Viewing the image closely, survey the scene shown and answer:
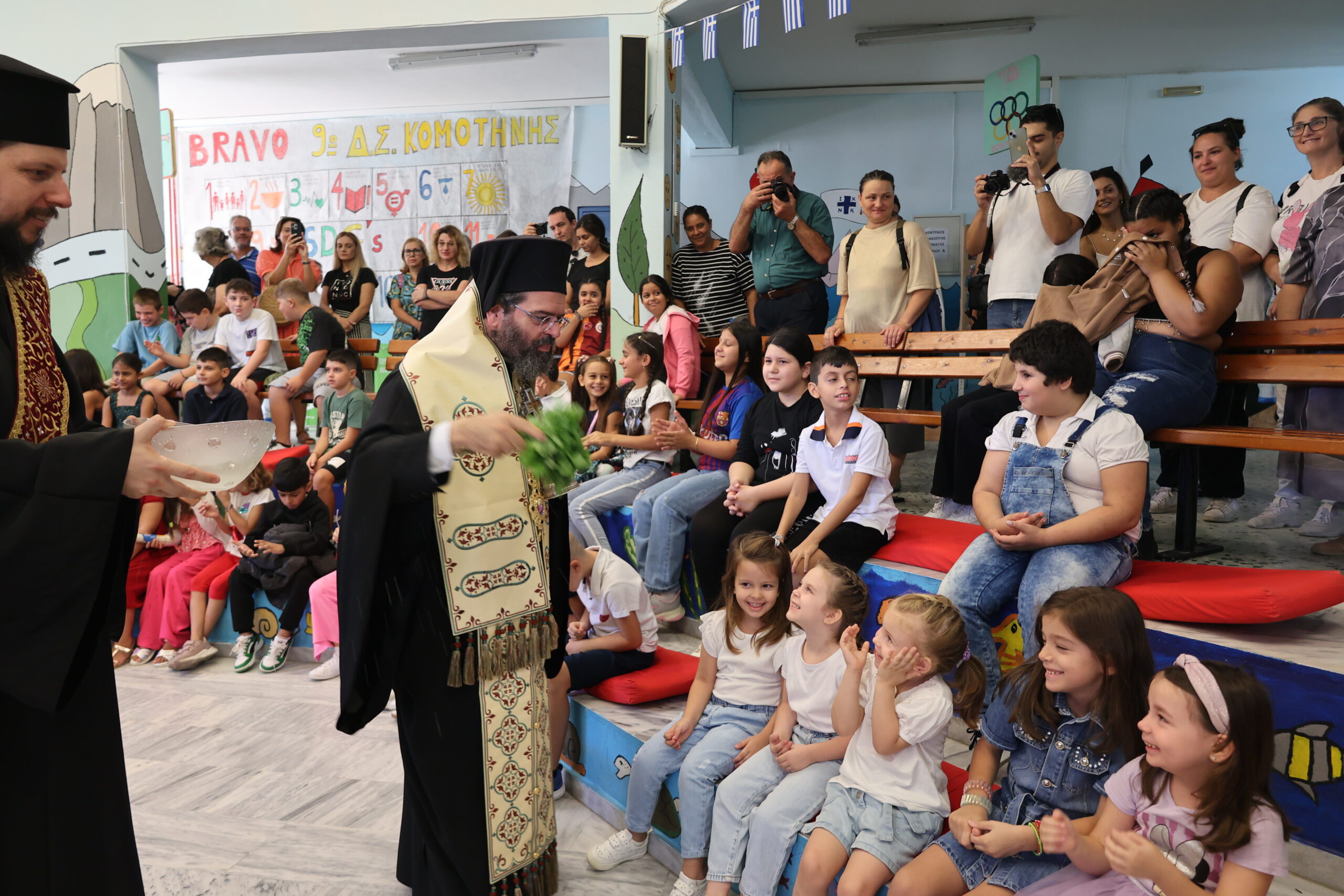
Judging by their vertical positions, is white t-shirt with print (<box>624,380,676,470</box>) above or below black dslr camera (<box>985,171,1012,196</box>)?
below

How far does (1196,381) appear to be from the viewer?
3.47 meters

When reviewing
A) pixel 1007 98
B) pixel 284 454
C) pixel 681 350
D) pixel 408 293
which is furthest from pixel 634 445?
pixel 408 293

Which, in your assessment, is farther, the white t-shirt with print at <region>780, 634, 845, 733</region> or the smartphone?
the smartphone

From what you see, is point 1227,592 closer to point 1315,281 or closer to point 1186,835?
point 1186,835

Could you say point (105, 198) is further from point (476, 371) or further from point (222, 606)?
point (476, 371)

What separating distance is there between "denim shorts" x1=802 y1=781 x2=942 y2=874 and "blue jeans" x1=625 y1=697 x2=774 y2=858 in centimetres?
40

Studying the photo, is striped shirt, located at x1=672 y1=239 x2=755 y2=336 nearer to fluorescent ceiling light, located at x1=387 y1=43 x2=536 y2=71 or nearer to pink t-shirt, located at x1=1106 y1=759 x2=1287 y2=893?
fluorescent ceiling light, located at x1=387 y1=43 x2=536 y2=71

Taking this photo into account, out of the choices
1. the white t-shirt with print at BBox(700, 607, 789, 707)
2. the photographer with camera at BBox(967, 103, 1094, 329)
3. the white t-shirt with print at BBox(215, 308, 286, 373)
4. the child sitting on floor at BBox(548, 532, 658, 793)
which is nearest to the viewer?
the white t-shirt with print at BBox(700, 607, 789, 707)

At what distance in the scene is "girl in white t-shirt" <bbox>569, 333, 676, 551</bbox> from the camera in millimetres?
4703

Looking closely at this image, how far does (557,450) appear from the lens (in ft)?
6.31

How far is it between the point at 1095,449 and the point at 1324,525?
7.07 feet

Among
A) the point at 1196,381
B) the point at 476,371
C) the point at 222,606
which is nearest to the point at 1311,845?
the point at 1196,381

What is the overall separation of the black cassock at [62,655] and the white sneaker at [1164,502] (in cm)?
465

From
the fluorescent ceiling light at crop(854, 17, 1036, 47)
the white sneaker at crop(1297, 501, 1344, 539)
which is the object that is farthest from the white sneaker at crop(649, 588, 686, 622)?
the fluorescent ceiling light at crop(854, 17, 1036, 47)
